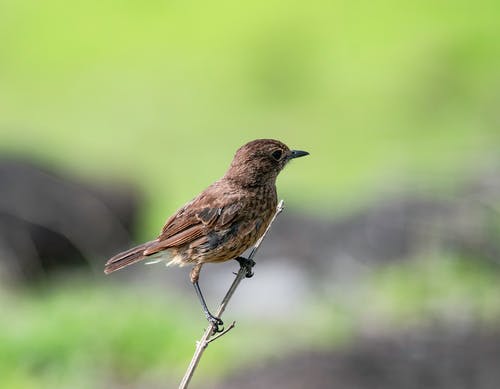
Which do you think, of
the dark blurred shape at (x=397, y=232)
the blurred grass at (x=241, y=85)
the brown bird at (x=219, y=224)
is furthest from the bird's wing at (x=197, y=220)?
the blurred grass at (x=241, y=85)

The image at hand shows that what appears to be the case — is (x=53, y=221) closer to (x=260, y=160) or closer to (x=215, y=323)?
(x=260, y=160)

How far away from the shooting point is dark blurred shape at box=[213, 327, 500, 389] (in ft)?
25.4

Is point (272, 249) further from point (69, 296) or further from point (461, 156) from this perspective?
point (461, 156)

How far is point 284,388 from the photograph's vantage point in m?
7.59

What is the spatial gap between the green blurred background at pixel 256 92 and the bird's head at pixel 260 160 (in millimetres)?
6430

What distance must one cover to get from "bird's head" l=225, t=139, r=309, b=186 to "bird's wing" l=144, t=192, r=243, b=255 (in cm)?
18

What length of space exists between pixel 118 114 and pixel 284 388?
1156cm

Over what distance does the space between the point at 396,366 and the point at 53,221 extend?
17.0 feet

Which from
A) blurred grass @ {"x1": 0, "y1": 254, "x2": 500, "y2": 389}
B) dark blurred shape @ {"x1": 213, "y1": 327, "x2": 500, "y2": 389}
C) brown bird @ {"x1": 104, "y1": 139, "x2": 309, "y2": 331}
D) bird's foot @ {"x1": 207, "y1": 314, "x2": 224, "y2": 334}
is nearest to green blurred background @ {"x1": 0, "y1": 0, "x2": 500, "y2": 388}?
blurred grass @ {"x1": 0, "y1": 254, "x2": 500, "y2": 389}

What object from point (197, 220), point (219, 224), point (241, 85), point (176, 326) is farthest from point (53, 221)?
point (219, 224)

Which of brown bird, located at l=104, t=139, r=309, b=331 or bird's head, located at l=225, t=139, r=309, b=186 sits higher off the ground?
bird's head, located at l=225, t=139, r=309, b=186

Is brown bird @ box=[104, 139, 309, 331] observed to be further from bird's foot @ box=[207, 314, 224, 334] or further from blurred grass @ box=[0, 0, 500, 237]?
blurred grass @ box=[0, 0, 500, 237]

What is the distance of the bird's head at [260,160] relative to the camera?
18.9 feet

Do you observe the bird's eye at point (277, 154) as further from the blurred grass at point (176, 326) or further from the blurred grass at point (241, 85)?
the blurred grass at point (241, 85)
